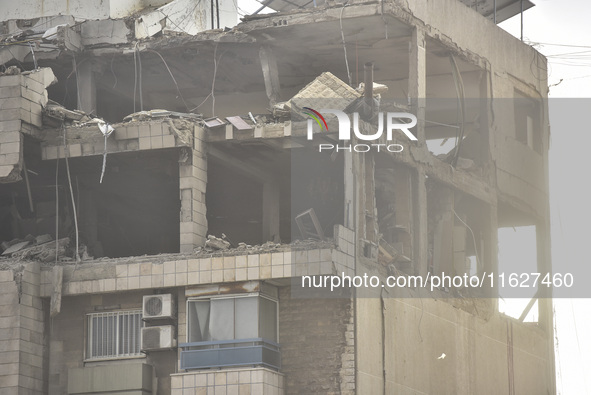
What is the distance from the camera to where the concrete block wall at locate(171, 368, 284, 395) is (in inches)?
1083

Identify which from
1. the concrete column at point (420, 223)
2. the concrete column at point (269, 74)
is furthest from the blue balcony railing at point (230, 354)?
the concrete column at point (269, 74)

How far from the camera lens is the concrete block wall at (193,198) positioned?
98.2ft

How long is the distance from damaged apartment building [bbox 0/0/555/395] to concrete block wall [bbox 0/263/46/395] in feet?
0.15

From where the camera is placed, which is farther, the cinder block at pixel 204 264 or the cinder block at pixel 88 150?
the cinder block at pixel 88 150

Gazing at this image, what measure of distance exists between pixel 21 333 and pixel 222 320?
421 centimetres

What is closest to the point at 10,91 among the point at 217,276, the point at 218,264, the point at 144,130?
the point at 144,130

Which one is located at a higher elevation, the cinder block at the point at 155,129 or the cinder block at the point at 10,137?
the cinder block at the point at 155,129

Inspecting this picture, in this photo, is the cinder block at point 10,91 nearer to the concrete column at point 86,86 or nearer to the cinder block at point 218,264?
the concrete column at point 86,86

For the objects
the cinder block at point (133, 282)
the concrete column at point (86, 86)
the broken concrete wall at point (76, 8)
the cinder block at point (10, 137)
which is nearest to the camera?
the cinder block at point (133, 282)

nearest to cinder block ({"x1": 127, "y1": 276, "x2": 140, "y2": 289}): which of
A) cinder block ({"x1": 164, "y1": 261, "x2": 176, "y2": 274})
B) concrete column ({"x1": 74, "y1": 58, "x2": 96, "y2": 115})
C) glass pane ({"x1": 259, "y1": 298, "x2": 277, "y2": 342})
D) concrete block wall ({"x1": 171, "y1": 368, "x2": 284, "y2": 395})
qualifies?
cinder block ({"x1": 164, "y1": 261, "x2": 176, "y2": 274})

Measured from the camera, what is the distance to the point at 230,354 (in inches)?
1111

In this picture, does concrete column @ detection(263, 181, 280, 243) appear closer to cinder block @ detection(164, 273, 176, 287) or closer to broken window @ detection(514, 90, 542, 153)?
cinder block @ detection(164, 273, 176, 287)

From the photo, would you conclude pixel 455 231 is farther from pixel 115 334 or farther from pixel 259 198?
pixel 115 334

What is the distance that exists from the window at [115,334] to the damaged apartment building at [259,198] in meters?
0.03
